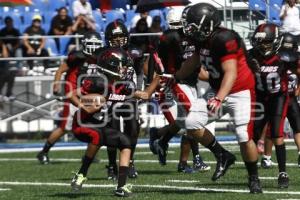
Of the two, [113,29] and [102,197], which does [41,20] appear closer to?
[113,29]

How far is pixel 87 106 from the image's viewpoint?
802cm

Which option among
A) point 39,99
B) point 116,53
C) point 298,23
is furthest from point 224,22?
point 116,53

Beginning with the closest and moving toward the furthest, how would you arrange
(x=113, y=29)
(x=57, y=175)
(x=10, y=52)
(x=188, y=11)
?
(x=188, y=11) < (x=113, y=29) < (x=57, y=175) < (x=10, y=52)

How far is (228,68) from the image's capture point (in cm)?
737

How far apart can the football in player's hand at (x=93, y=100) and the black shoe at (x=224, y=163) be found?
1.26 metres

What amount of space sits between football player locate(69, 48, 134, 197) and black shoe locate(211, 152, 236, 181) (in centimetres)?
98

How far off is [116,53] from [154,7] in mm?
7352

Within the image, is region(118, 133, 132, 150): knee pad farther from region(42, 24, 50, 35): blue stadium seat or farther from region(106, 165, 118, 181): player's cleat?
region(42, 24, 50, 35): blue stadium seat

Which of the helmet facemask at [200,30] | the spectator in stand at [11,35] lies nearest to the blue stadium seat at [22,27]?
the spectator in stand at [11,35]

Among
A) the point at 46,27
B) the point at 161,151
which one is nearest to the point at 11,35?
the point at 46,27

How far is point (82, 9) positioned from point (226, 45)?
959 centimetres

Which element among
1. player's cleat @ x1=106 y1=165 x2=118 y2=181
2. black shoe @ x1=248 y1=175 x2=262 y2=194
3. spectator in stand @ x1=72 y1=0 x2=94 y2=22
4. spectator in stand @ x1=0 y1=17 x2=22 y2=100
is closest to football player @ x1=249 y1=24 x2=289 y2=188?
black shoe @ x1=248 y1=175 x2=262 y2=194

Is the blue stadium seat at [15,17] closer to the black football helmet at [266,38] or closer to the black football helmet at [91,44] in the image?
the black football helmet at [91,44]

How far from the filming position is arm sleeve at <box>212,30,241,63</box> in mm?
7387
